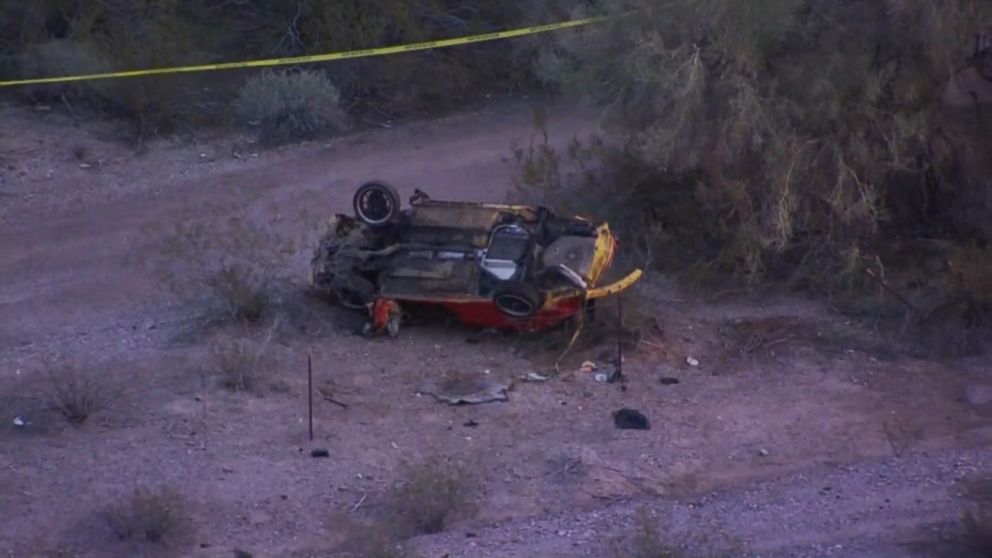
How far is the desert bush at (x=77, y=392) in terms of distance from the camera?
36.1ft

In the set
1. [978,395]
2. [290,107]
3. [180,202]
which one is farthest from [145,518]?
[290,107]

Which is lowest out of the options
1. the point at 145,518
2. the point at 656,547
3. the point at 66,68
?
the point at 145,518

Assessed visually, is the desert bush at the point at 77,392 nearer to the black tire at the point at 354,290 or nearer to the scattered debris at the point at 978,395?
the black tire at the point at 354,290

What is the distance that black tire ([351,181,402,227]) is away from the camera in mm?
12789

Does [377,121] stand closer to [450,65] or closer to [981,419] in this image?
[450,65]

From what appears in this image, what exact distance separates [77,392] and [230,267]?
2.19 meters

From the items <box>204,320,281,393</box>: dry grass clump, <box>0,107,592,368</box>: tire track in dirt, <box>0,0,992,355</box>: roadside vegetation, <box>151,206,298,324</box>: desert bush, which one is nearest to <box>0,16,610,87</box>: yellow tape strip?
<box>0,107,592,368</box>: tire track in dirt

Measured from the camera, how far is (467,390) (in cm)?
1183

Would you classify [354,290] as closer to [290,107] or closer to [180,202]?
[180,202]

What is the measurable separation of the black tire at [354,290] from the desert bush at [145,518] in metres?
3.37

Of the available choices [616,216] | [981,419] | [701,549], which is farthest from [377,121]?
[701,549]

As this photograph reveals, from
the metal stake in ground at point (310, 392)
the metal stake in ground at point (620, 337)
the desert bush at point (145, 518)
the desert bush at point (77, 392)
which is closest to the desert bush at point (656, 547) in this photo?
the desert bush at point (145, 518)

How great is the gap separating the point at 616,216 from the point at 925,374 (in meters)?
3.48

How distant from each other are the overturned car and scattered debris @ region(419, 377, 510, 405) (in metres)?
0.62
